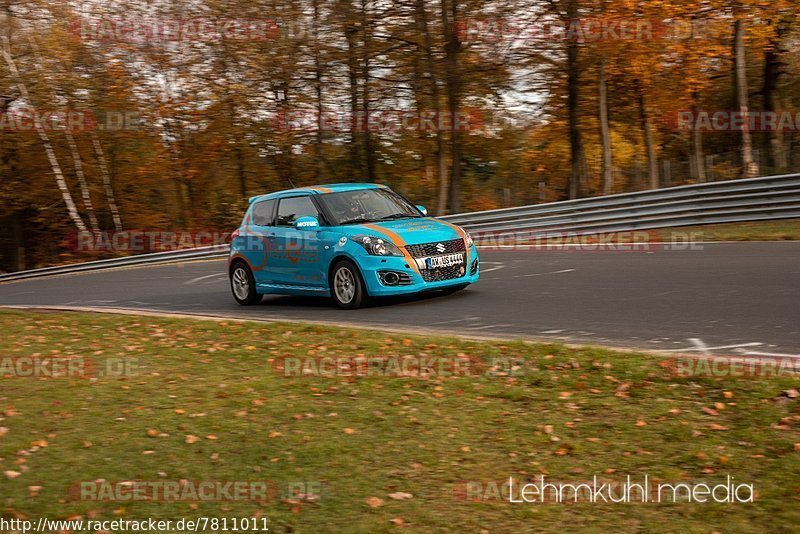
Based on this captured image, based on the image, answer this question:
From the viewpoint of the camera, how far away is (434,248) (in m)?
12.5

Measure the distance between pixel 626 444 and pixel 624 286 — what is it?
7097 millimetres

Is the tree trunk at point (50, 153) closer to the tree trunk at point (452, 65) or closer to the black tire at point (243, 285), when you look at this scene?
the tree trunk at point (452, 65)

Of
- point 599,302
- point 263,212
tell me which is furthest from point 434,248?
point 263,212

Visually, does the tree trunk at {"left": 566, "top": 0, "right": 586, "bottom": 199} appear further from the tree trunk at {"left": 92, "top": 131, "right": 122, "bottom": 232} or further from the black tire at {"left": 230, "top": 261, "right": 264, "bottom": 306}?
the tree trunk at {"left": 92, "top": 131, "right": 122, "bottom": 232}

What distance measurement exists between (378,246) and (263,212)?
107 inches

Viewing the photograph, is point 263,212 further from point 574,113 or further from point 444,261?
point 574,113

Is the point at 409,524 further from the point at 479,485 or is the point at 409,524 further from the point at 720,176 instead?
the point at 720,176

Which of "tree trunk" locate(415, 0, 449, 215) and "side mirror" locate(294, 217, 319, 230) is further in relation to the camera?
"tree trunk" locate(415, 0, 449, 215)

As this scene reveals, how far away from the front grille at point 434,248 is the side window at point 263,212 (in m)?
2.77

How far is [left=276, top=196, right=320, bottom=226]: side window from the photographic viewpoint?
44.2 feet

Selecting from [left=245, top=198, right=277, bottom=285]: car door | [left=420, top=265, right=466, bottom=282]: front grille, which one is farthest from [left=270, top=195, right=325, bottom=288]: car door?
[left=420, top=265, right=466, bottom=282]: front grille

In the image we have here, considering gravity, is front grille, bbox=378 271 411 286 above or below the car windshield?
below

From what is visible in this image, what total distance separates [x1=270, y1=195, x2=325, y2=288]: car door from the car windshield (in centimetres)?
28

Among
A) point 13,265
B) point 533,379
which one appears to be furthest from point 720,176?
point 13,265
